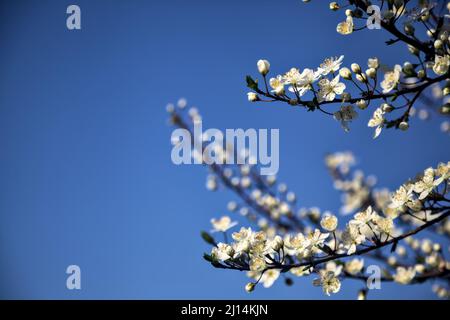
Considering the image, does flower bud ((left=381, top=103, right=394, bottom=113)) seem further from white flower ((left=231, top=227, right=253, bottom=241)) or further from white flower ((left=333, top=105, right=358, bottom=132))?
white flower ((left=231, top=227, right=253, bottom=241))

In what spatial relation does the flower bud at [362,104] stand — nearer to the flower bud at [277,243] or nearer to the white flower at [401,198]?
the white flower at [401,198]

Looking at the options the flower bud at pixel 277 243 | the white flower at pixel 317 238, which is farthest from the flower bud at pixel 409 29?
the flower bud at pixel 277 243

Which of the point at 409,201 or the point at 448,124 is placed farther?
the point at 448,124

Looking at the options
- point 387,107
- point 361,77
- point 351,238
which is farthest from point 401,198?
point 361,77

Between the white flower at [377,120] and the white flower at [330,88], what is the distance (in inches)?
11.4

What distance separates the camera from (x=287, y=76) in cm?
240

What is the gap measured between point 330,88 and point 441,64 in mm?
650

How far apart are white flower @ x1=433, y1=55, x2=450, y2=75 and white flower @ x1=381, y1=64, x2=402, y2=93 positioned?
20 centimetres

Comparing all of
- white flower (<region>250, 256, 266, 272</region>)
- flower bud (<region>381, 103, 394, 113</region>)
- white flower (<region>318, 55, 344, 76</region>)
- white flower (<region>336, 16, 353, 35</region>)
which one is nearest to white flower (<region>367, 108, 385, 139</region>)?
flower bud (<region>381, 103, 394, 113</region>)

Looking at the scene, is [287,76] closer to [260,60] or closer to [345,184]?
[260,60]

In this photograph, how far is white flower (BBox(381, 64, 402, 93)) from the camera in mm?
2439
